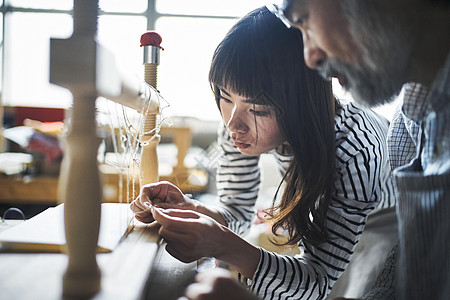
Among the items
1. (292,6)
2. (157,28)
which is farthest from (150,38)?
(157,28)

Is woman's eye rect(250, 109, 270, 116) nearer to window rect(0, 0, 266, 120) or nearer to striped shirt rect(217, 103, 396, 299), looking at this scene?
striped shirt rect(217, 103, 396, 299)

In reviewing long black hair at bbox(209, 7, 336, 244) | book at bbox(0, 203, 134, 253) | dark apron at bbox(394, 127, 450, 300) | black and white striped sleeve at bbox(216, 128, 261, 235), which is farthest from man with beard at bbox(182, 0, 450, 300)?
black and white striped sleeve at bbox(216, 128, 261, 235)

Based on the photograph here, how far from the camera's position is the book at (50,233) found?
0.53 metres

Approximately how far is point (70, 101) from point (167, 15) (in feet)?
12.1

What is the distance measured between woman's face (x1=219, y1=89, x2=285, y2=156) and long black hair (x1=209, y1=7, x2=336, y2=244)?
0.8 inches

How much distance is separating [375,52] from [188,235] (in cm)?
41

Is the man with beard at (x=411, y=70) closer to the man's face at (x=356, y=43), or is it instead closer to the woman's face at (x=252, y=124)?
the man's face at (x=356, y=43)

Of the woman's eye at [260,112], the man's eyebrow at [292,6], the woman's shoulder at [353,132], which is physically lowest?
the woman's shoulder at [353,132]

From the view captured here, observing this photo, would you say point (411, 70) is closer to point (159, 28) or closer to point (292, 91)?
point (292, 91)

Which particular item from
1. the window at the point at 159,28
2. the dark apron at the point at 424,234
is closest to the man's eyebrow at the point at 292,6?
the dark apron at the point at 424,234

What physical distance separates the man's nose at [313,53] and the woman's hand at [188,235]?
12.7 inches

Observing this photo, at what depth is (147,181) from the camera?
0.95 m

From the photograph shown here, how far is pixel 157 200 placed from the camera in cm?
84

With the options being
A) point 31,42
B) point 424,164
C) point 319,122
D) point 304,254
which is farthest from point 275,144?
point 31,42
